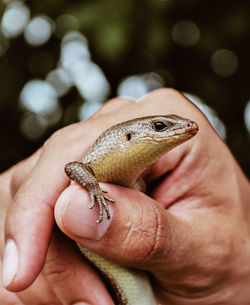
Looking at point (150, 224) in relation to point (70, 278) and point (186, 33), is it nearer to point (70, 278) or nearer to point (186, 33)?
point (70, 278)

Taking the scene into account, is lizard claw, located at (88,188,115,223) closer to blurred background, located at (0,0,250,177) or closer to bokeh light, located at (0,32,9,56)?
blurred background, located at (0,0,250,177)

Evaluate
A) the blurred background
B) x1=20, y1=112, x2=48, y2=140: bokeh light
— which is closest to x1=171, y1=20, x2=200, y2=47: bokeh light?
the blurred background

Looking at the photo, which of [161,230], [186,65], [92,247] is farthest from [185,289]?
[186,65]

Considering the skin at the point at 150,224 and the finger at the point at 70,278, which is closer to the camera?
the skin at the point at 150,224

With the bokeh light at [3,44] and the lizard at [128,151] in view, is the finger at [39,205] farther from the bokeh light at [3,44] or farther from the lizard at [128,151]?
the bokeh light at [3,44]

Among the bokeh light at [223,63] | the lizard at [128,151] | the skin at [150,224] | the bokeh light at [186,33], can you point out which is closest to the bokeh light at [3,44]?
the bokeh light at [186,33]

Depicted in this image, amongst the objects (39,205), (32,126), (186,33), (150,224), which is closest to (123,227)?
(150,224)

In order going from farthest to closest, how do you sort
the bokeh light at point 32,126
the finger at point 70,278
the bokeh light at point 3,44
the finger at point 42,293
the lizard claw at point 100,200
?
the bokeh light at point 32,126, the bokeh light at point 3,44, the finger at point 42,293, the finger at point 70,278, the lizard claw at point 100,200
